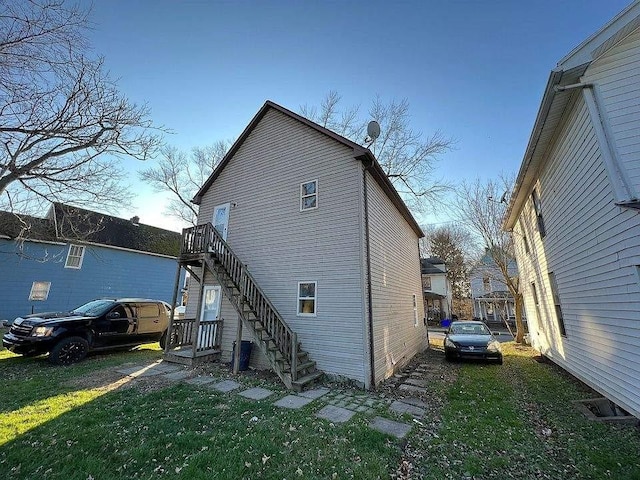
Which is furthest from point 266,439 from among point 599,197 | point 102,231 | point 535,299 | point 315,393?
point 102,231

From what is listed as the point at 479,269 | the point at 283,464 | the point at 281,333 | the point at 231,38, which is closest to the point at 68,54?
the point at 231,38

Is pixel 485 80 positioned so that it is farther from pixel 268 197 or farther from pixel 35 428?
pixel 35 428

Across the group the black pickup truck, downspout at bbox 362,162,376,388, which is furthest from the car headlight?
downspout at bbox 362,162,376,388

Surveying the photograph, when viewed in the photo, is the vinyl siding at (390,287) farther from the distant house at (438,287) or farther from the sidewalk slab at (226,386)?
the distant house at (438,287)

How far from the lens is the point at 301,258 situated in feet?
28.8

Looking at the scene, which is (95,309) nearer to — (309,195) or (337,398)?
(309,195)

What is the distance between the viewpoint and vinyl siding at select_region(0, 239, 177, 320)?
15.9 m

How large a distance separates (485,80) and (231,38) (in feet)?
28.9

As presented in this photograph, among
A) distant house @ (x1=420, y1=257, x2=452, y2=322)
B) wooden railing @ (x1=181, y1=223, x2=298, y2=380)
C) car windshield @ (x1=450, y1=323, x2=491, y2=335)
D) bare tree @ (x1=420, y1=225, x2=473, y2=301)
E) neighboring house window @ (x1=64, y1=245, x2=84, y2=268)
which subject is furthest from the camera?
bare tree @ (x1=420, y1=225, x2=473, y2=301)

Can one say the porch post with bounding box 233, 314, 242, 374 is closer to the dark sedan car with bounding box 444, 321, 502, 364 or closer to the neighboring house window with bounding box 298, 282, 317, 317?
the neighboring house window with bounding box 298, 282, 317, 317

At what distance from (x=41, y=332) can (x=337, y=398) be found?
349 inches

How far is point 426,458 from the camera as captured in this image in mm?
4066

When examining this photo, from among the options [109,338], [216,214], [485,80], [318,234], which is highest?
[485,80]

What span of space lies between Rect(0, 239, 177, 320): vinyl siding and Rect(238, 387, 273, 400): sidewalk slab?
13493 millimetres
